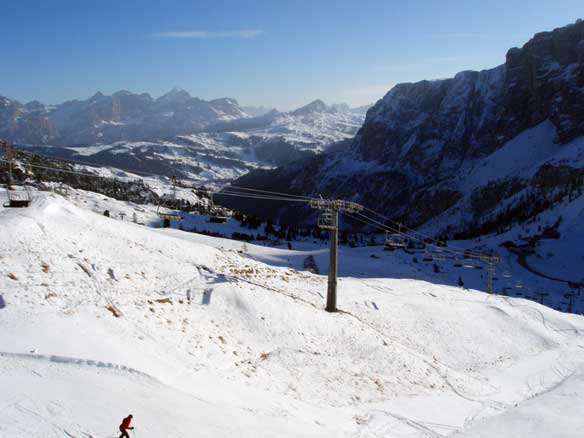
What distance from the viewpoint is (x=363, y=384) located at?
24734 millimetres

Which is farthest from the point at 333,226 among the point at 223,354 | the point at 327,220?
the point at 223,354

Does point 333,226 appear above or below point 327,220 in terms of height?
below

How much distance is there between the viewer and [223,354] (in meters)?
23.1

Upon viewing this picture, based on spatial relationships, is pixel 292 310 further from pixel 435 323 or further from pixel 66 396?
pixel 66 396

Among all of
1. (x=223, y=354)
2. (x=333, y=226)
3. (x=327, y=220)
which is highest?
(x=327, y=220)

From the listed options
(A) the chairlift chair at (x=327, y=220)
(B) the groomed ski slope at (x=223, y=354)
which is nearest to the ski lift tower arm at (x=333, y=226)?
(A) the chairlift chair at (x=327, y=220)

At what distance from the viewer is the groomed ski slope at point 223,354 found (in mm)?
16344

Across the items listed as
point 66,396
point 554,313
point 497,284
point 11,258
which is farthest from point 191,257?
point 497,284

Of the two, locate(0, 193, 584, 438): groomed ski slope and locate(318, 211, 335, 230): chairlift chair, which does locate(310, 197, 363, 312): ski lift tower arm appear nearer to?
locate(318, 211, 335, 230): chairlift chair

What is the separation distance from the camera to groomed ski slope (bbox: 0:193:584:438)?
16344 mm

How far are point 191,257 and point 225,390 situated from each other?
15993 mm

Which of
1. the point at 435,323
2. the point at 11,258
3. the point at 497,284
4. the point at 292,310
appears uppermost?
the point at 11,258

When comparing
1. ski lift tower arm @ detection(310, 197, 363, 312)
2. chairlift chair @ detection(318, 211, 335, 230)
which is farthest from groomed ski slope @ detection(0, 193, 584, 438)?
chairlift chair @ detection(318, 211, 335, 230)

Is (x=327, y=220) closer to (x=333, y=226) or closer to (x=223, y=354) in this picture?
(x=333, y=226)
